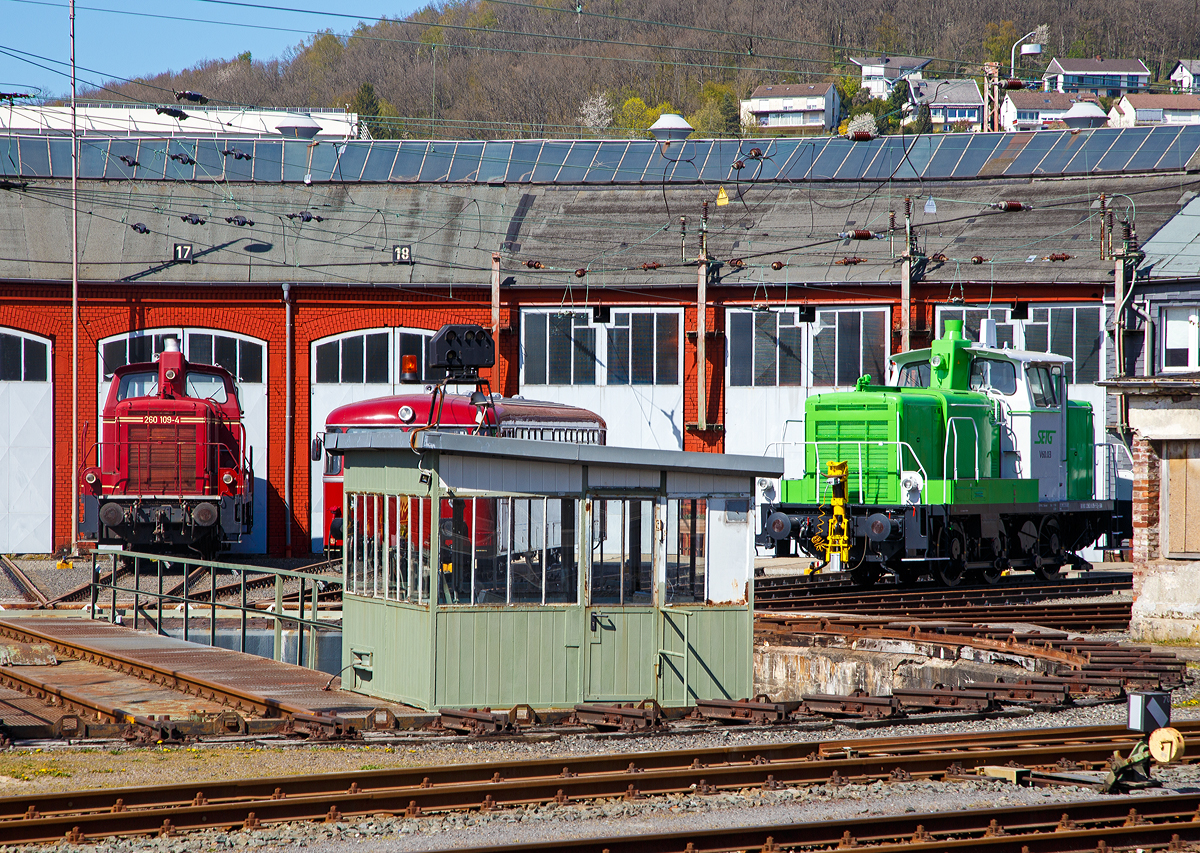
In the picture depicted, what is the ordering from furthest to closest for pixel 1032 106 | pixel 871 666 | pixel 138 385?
pixel 1032 106, pixel 138 385, pixel 871 666

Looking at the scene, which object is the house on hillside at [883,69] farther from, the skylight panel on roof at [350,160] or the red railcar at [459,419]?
the red railcar at [459,419]

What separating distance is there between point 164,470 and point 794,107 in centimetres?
10606

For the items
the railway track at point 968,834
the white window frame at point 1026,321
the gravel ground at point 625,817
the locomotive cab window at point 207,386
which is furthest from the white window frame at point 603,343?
the railway track at point 968,834

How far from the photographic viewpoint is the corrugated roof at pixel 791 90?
121m

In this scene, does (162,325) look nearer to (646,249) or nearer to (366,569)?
(646,249)

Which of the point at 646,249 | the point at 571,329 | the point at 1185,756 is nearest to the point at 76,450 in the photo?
the point at 571,329

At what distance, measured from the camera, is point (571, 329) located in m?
32.4

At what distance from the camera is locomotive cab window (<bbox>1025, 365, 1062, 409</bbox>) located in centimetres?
2172

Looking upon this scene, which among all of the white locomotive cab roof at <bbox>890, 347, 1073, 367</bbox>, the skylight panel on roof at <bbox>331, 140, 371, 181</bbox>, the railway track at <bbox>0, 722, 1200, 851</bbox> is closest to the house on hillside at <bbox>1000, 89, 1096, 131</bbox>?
the skylight panel on roof at <bbox>331, 140, 371, 181</bbox>

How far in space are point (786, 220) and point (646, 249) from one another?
434cm

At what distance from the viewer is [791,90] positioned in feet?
409

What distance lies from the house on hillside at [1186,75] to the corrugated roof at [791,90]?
31.7 meters

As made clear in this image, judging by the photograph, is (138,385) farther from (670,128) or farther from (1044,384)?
(670,128)

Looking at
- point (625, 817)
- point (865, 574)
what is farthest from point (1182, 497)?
point (625, 817)
